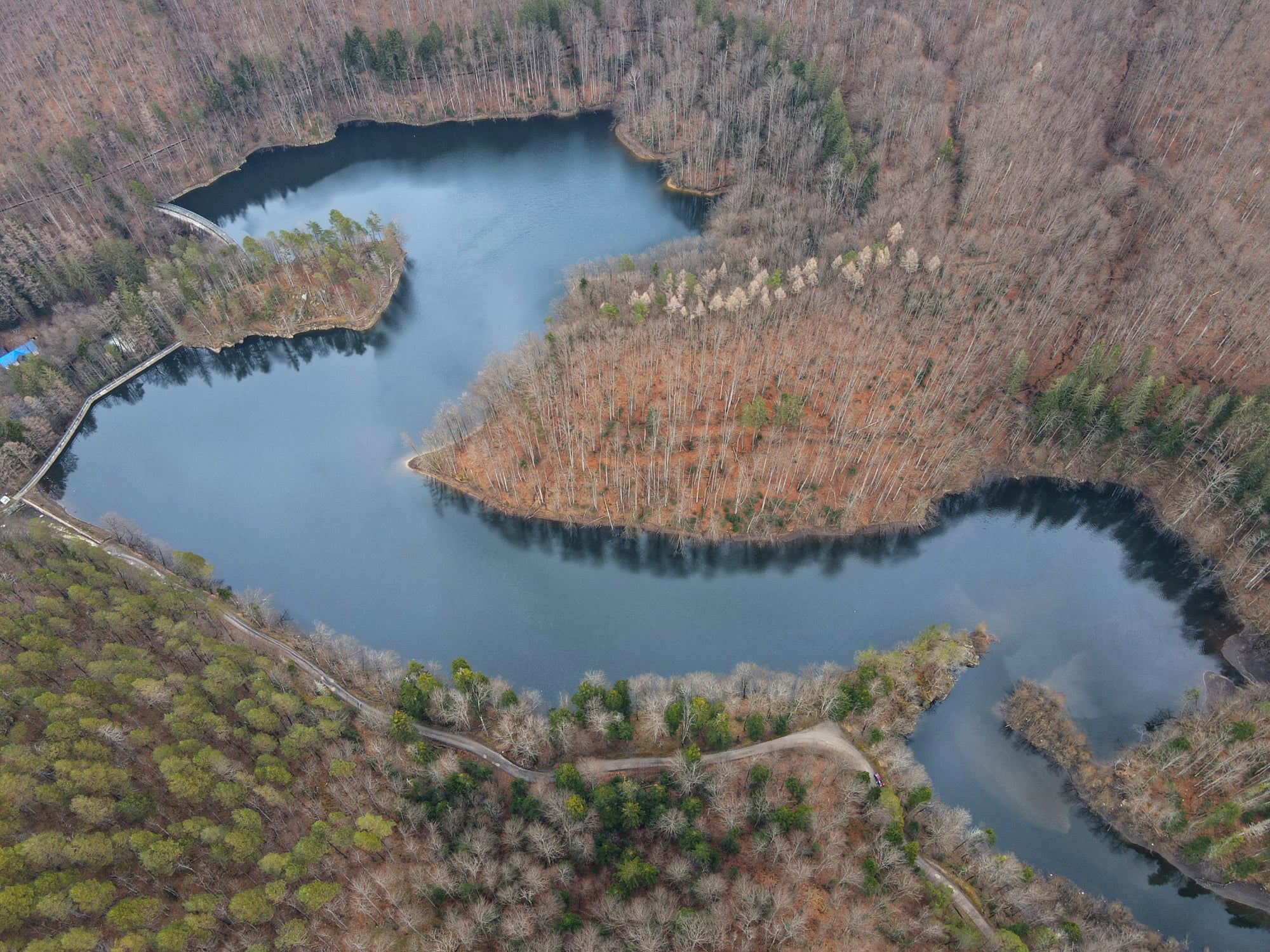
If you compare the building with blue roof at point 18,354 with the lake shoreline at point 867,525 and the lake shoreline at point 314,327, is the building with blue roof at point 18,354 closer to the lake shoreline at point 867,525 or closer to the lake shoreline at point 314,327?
the lake shoreline at point 314,327

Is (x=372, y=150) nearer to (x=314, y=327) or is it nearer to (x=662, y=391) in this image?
(x=314, y=327)

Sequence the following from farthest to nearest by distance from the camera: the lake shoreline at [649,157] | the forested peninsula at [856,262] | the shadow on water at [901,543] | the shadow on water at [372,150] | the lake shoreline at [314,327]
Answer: the shadow on water at [372,150]
the lake shoreline at [649,157]
the lake shoreline at [314,327]
the forested peninsula at [856,262]
the shadow on water at [901,543]

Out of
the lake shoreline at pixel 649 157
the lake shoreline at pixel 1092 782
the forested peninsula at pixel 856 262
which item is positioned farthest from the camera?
the lake shoreline at pixel 649 157

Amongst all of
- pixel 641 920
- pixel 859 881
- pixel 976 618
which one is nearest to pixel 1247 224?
pixel 976 618

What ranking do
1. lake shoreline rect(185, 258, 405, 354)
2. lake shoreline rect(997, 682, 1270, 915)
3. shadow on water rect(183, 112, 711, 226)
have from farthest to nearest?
shadow on water rect(183, 112, 711, 226), lake shoreline rect(185, 258, 405, 354), lake shoreline rect(997, 682, 1270, 915)

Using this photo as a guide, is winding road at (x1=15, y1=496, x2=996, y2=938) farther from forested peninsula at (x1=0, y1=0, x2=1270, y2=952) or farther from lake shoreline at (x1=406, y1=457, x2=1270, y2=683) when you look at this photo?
lake shoreline at (x1=406, y1=457, x2=1270, y2=683)

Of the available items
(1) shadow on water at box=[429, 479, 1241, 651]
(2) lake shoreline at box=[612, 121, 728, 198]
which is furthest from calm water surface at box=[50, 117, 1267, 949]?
(2) lake shoreline at box=[612, 121, 728, 198]

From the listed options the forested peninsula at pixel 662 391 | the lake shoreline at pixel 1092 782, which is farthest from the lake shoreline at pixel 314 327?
the lake shoreline at pixel 1092 782

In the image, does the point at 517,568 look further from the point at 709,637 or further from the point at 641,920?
the point at 641,920

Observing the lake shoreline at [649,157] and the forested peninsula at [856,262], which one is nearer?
the forested peninsula at [856,262]

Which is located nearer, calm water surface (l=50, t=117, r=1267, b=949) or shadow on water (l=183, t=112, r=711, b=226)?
calm water surface (l=50, t=117, r=1267, b=949)

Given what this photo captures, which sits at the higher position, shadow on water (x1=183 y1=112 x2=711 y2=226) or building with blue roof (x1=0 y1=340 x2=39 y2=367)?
shadow on water (x1=183 y1=112 x2=711 y2=226)
